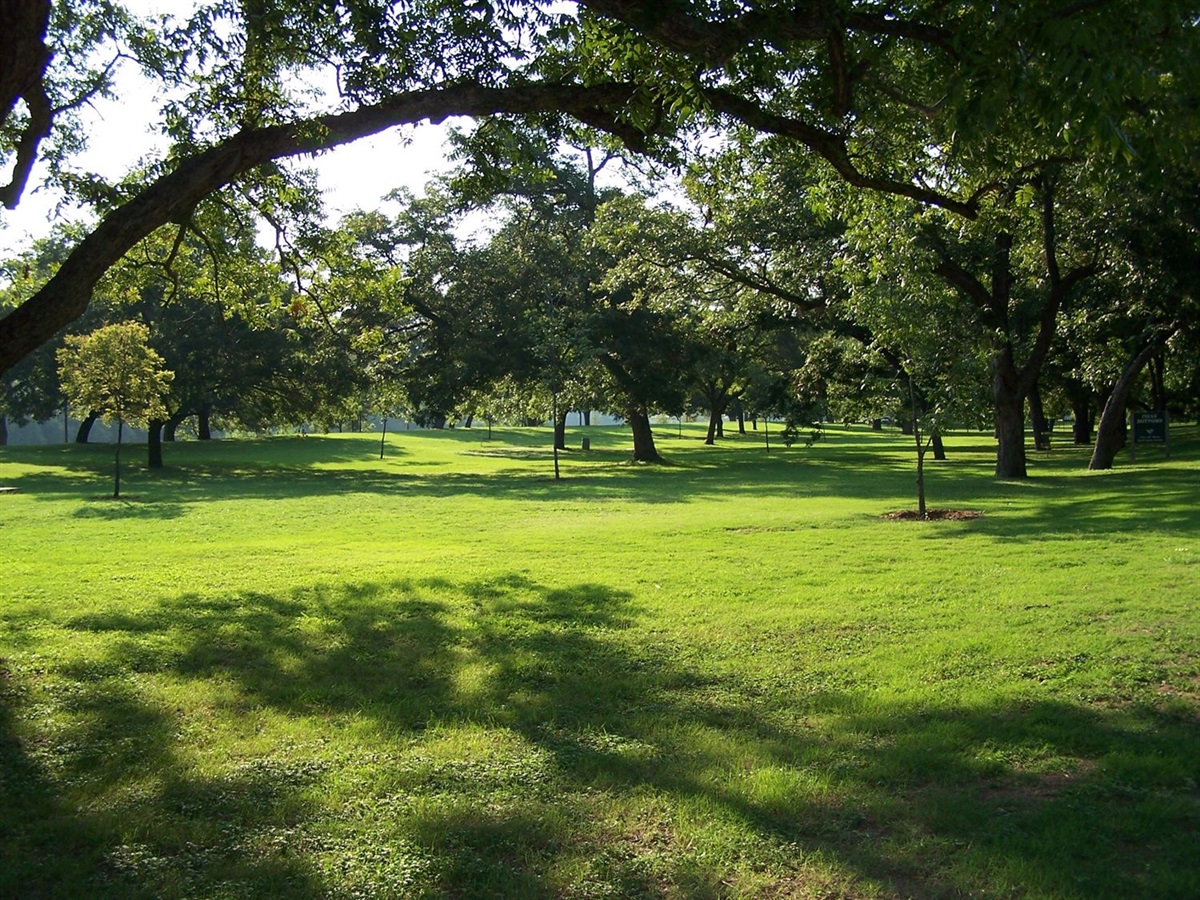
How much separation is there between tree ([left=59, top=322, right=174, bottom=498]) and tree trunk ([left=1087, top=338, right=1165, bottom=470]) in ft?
79.8

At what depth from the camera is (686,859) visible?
3.49m

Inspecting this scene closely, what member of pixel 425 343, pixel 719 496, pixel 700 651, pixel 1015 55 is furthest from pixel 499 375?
pixel 1015 55

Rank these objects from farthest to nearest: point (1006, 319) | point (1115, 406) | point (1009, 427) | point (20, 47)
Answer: point (1115, 406)
point (1009, 427)
point (1006, 319)
point (20, 47)

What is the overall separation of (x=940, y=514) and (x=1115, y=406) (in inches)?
445

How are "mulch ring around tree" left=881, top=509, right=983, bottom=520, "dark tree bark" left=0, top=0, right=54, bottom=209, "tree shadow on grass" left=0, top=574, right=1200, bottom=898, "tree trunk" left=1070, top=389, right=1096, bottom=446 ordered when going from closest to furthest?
1. "tree shadow on grass" left=0, top=574, right=1200, bottom=898
2. "dark tree bark" left=0, top=0, right=54, bottom=209
3. "mulch ring around tree" left=881, top=509, right=983, bottom=520
4. "tree trunk" left=1070, top=389, right=1096, bottom=446

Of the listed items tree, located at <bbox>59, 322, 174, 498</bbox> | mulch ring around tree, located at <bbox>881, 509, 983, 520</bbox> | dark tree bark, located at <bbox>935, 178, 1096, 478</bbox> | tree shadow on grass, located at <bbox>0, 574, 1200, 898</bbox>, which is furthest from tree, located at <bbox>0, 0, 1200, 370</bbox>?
tree, located at <bbox>59, 322, 174, 498</bbox>

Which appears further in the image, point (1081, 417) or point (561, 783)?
point (1081, 417)

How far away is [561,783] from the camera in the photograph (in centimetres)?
422

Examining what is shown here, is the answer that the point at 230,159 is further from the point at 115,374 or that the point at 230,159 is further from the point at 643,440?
the point at 643,440

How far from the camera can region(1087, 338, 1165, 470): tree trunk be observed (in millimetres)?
21328

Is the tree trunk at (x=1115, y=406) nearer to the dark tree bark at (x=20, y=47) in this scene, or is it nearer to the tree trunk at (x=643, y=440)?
the tree trunk at (x=643, y=440)

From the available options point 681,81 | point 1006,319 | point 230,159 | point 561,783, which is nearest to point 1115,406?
point 1006,319

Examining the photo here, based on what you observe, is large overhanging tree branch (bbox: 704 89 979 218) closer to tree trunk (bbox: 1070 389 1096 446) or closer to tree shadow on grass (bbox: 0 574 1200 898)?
tree shadow on grass (bbox: 0 574 1200 898)

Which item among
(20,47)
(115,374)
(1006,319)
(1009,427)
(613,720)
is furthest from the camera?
(115,374)
